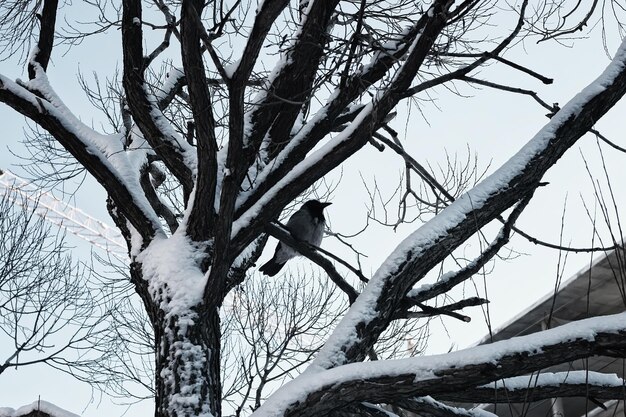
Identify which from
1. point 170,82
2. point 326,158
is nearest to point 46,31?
point 170,82

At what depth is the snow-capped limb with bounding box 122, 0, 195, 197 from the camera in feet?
13.8

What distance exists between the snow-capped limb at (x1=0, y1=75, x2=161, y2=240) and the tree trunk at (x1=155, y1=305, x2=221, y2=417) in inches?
27.7

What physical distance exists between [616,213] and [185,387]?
2.07m

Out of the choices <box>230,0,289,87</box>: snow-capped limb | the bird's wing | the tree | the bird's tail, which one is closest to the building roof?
the bird's tail

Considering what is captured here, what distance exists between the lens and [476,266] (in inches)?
144

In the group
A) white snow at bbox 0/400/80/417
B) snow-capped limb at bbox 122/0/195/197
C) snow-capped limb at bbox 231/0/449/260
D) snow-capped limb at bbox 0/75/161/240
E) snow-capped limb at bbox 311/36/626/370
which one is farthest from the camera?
snow-capped limb at bbox 122/0/195/197

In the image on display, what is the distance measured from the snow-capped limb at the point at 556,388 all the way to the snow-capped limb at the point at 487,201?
54cm

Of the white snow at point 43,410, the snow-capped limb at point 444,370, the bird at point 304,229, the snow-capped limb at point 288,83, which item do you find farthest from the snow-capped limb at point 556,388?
the bird at point 304,229

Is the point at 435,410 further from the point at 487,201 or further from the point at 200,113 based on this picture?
the point at 200,113

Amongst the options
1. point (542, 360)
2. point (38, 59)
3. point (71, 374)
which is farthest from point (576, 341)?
point (71, 374)

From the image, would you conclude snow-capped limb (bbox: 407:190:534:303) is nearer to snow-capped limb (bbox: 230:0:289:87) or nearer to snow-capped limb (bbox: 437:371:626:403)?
snow-capped limb (bbox: 437:371:626:403)

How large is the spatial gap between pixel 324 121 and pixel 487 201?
104cm

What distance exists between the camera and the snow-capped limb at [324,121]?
361cm

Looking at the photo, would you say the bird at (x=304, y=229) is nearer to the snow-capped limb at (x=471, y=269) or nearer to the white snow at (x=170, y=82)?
the white snow at (x=170, y=82)
